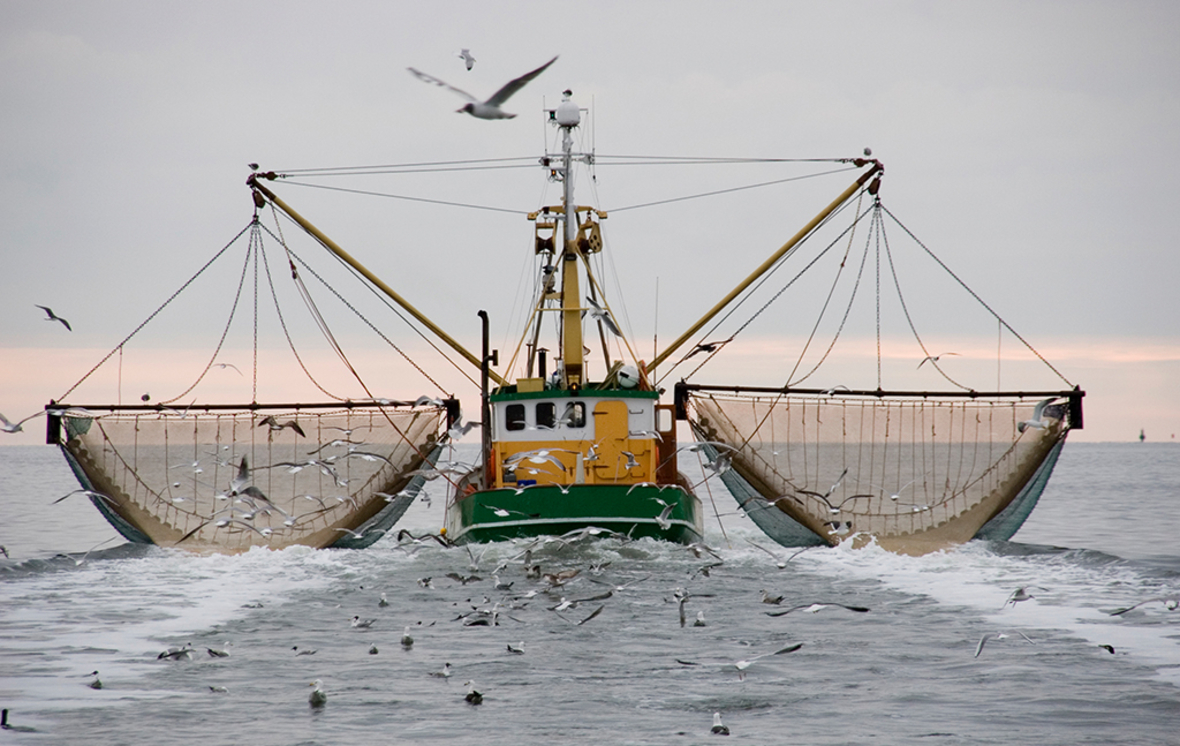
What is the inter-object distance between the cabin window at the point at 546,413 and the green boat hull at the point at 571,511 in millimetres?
2369

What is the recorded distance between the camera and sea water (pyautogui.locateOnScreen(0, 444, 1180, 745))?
11148 millimetres

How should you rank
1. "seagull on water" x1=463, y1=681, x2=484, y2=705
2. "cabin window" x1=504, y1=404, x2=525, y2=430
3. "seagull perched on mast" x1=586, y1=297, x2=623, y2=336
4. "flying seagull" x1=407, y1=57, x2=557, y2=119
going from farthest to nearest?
"cabin window" x1=504, y1=404, x2=525, y2=430, "seagull perched on mast" x1=586, y1=297, x2=623, y2=336, "seagull on water" x1=463, y1=681, x2=484, y2=705, "flying seagull" x1=407, y1=57, x2=557, y2=119

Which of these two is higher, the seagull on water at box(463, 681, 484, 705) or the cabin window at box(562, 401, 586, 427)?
the cabin window at box(562, 401, 586, 427)

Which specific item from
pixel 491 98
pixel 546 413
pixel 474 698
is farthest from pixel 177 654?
pixel 546 413

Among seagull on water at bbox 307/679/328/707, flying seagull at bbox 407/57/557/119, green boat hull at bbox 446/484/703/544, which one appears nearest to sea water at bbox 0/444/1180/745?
seagull on water at bbox 307/679/328/707

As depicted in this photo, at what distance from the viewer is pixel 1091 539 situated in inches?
1467

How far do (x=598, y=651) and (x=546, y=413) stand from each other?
11.6 meters

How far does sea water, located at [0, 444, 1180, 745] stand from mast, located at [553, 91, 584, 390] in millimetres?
4585

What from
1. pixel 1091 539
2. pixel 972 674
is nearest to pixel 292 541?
pixel 972 674

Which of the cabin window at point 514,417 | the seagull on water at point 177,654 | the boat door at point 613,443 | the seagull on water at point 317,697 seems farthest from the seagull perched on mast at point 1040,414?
the seagull on water at point 177,654

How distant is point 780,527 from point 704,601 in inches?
403

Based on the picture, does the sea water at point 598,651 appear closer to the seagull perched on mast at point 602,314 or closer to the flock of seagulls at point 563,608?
the flock of seagulls at point 563,608

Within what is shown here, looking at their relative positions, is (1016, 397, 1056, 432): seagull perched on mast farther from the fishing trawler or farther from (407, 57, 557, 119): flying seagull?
(407, 57, 557, 119): flying seagull

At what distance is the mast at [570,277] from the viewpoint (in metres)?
27.7
